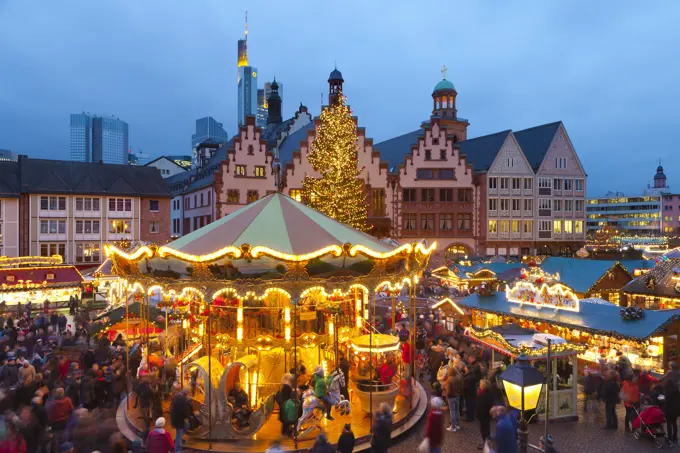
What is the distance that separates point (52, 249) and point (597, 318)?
137 ft

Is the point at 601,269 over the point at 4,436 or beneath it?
over

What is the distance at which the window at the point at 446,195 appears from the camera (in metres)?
46.6

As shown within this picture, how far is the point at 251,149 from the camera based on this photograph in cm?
4419

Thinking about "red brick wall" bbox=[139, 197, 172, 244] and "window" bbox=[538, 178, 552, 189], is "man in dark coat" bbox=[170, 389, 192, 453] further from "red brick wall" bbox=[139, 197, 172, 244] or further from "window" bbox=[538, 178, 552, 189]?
"window" bbox=[538, 178, 552, 189]

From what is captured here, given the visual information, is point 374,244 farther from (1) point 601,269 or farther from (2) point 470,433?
(1) point 601,269

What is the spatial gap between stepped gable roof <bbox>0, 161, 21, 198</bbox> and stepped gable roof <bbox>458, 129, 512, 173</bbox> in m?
38.3

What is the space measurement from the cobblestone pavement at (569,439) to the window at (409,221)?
34062 millimetres

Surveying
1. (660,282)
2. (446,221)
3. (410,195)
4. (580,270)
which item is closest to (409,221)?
(410,195)

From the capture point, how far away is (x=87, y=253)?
43844 mm

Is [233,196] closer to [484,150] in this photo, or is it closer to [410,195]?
[410,195]

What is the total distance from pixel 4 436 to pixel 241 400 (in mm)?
4699

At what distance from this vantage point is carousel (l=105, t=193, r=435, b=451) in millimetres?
11258

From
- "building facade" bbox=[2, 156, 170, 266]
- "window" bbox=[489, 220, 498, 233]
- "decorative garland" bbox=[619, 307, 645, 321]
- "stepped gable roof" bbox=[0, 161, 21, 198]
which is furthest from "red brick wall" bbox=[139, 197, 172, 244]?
"decorative garland" bbox=[619, 307, 645, 321]

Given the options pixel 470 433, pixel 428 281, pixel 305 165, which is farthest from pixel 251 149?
pixel 470 433
